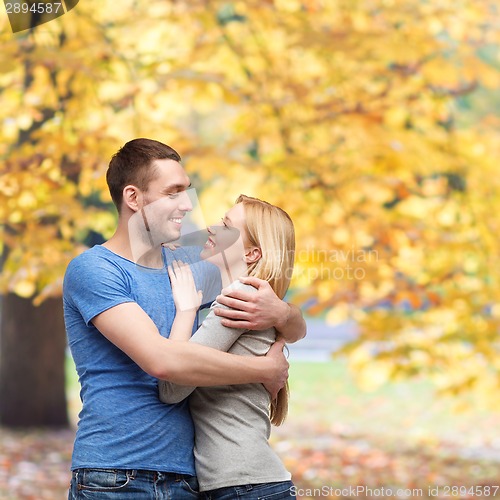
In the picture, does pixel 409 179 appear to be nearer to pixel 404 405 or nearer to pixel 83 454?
pixel 83 454

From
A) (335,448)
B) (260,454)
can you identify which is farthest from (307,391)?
(260,454)

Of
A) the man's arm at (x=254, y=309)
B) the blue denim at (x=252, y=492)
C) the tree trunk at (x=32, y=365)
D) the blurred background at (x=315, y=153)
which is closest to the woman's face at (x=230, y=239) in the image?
the man's arm at (x=254, y=309)

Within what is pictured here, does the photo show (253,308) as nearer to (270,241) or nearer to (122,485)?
(270,241)

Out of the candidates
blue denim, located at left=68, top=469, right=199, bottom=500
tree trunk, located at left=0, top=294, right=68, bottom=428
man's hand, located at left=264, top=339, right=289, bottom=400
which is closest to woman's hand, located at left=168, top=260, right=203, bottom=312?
man's hand, located at left=264, top=339, right=289, bottom=400

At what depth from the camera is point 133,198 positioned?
6.69 feet

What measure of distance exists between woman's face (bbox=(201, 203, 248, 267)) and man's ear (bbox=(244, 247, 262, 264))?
1 cm

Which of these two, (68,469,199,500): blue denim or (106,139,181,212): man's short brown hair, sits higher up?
(106,139,181,212): man's short brown hair

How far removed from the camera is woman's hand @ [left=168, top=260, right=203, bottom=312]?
6.56 ft

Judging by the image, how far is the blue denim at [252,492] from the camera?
1.93m

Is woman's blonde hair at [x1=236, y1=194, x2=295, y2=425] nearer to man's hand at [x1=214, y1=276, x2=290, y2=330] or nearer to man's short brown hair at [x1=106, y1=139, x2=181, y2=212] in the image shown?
man's hand at [x1=214, y1=276, x2=290, y2=330]

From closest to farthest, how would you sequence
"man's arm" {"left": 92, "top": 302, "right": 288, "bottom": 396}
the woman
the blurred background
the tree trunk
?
1. "man's arm" {"left": 92, "top": 302, "right": 288, "bottom": 396}
2. the woman
3. the blurred background
4. the tree trunk

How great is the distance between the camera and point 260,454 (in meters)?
1.97

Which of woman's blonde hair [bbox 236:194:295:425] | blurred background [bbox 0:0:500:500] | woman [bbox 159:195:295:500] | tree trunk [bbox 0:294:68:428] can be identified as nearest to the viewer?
woman [bbox 159:195:295:500]

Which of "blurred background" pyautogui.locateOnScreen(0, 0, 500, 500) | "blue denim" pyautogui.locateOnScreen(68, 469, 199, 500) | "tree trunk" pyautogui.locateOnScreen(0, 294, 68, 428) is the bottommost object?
"tree trunk" pyautogui.locateOnScreen(0, 294, 68, 428)
